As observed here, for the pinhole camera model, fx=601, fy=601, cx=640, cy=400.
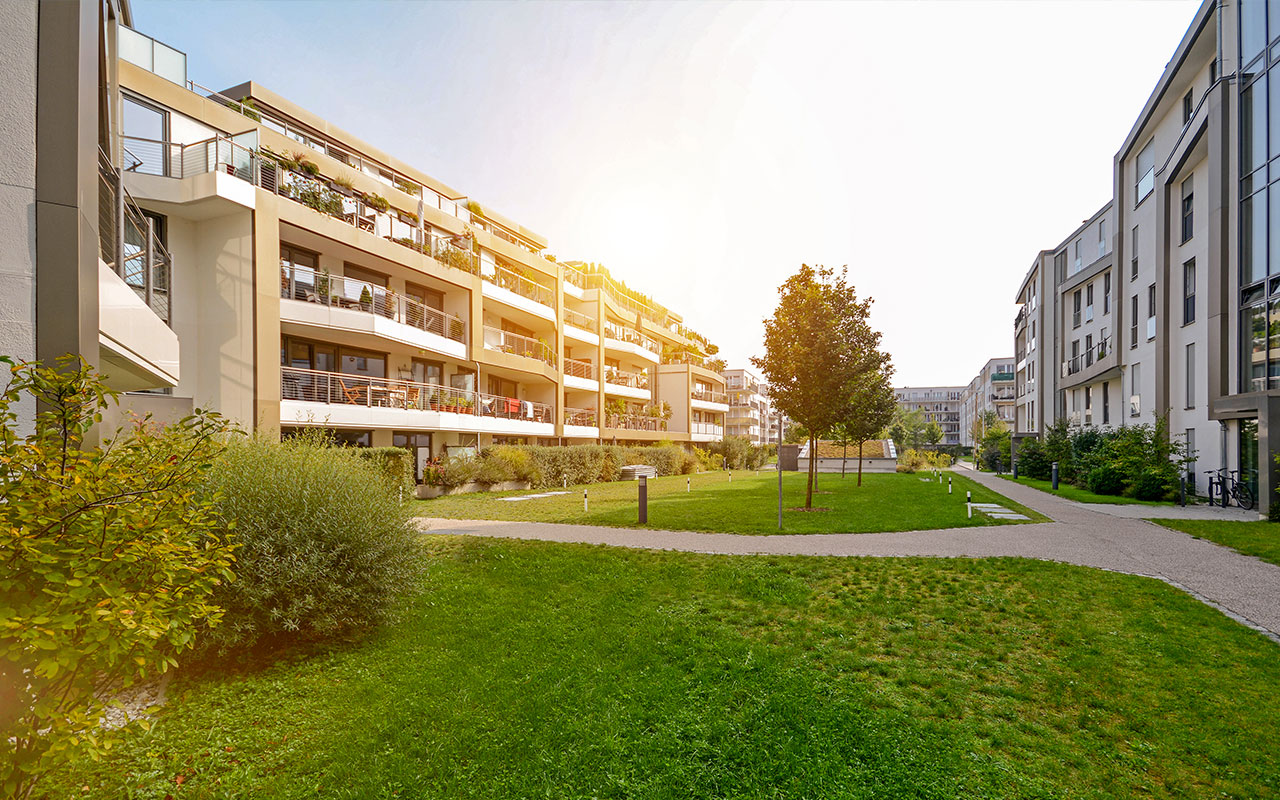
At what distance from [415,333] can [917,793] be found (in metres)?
22.2

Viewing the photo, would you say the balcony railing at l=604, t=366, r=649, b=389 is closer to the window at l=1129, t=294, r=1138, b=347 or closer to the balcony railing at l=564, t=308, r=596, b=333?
the balcony railing at l=564, t=308, r=596, b=333

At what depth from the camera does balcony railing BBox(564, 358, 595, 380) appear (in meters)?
37.3

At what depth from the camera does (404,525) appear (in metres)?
8.53

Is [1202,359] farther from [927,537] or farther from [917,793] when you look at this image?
[917,793]

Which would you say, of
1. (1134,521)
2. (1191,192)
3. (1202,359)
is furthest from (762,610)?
(1191,192)

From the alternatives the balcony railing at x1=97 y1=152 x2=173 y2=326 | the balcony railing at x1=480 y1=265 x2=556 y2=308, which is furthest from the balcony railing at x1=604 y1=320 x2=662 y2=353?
the balcony railing at x1=97 y1=152 x2=173 y2=326

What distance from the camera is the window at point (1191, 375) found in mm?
22516

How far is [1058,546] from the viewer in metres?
11.9

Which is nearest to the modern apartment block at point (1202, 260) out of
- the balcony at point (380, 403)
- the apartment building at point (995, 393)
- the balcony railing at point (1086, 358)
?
the balcony railing at point (1086, 358)

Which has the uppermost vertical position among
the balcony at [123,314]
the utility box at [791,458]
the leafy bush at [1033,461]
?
the balcony at [123,314]

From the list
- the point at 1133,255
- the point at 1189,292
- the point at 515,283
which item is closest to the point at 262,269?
the point at 515,283

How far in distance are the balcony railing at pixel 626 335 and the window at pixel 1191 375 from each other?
30197 millimetres

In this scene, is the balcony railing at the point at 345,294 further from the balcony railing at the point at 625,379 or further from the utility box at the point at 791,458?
the utility box at the point at 791,458

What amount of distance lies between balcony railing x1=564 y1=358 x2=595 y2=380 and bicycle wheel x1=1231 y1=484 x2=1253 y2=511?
96.7 ft
